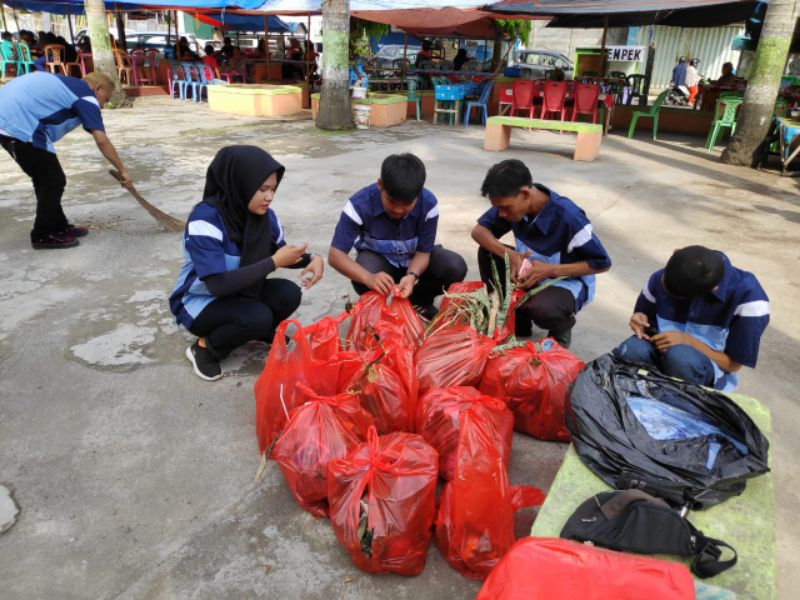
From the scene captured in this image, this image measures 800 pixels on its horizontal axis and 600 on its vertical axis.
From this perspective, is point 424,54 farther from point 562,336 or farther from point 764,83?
point 562,336

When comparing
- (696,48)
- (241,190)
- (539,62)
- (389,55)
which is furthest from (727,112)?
(696,48)

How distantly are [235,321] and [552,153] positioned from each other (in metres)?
7.54

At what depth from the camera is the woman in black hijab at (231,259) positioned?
8.02 ft

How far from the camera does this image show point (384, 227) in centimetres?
303

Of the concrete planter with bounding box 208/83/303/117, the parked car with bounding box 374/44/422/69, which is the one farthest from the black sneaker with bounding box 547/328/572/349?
the parked car with bounding box 374/44/422/69

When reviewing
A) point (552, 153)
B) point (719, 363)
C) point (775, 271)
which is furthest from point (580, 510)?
point (552, 153)

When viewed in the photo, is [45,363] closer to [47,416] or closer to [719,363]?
[47,416]

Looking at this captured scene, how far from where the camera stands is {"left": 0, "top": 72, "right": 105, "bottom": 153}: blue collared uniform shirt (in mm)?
3990

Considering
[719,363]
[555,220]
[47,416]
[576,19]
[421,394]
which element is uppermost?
[576,19]

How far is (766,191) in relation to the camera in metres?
7.03

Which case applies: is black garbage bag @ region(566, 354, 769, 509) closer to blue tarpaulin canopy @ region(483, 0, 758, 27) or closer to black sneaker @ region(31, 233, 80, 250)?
black sneaker @ region(31, 233, 80, 250)

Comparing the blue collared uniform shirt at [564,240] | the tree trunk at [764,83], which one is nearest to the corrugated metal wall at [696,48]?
the tree trunk at [764,83]

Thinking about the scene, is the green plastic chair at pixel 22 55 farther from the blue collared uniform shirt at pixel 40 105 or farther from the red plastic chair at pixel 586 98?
the red plastic chair at pixel 586 98

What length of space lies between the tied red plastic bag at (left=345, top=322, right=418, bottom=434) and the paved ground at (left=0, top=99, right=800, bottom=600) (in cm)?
42
